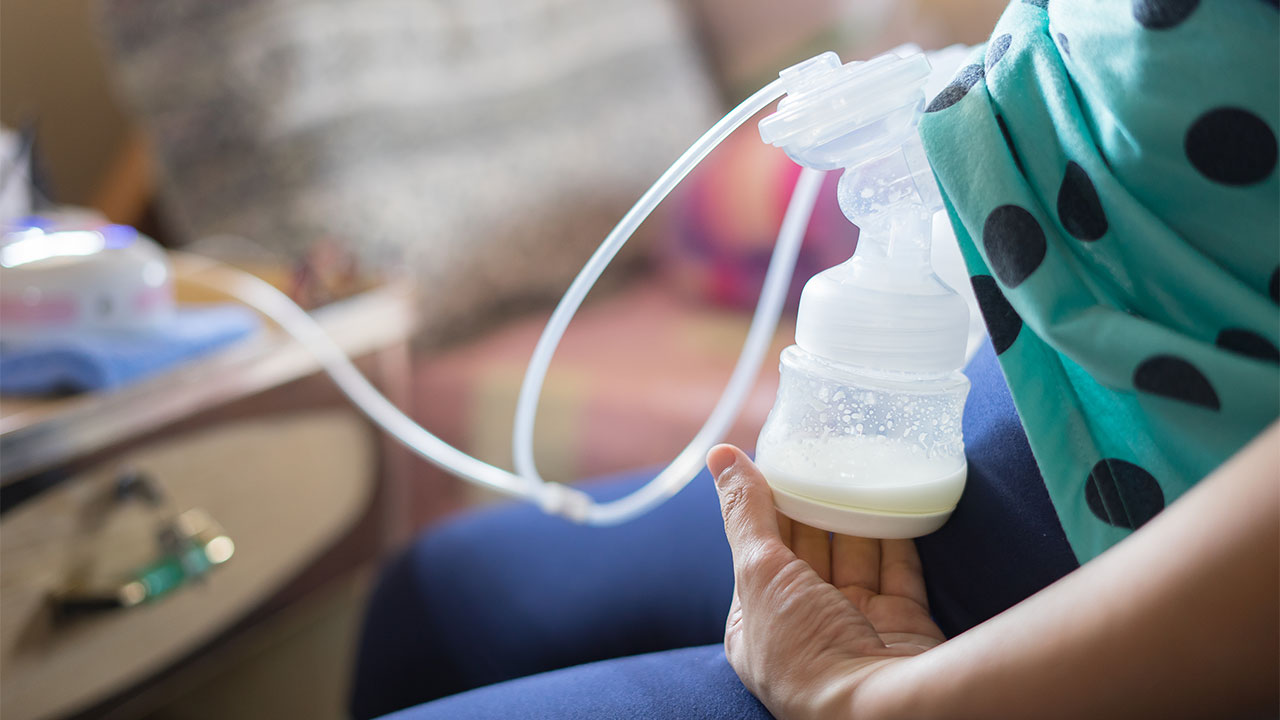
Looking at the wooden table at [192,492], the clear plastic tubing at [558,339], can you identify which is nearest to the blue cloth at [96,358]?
the wooden table at [192,492]

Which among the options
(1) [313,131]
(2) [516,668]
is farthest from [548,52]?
(2) [516,668]

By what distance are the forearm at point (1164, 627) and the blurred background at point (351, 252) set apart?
0.61 metres

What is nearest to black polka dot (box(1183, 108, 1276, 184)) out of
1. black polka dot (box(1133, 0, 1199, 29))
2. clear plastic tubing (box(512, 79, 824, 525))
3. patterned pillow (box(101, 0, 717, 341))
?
black polka dot (box(1133, 0, 1199, 29))

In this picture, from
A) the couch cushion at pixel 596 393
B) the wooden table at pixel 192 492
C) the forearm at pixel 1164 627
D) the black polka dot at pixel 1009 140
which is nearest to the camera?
the forearm at pixel 1164 627

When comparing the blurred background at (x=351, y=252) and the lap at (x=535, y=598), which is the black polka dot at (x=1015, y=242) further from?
the blurred background at (x=351, y=252)

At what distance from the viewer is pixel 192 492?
2.40ft

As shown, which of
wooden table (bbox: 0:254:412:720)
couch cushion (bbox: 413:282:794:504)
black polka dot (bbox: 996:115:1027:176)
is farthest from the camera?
couch cushion (bbox: 413:282:794:504)

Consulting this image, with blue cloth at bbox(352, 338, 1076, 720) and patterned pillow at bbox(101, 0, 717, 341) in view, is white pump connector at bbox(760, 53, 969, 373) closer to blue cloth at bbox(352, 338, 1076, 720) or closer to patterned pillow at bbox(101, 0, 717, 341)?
blue cloth at bbox(352, 338, 1076, 720)

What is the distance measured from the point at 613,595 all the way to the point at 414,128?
0.78 meters

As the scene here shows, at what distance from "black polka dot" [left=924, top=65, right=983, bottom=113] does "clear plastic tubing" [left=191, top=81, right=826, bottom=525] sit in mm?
75

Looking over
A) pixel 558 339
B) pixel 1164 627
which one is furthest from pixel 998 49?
pixel 558 339

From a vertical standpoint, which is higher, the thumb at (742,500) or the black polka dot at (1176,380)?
the black polka dot at (1176,380)

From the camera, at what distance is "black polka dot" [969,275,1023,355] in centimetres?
39

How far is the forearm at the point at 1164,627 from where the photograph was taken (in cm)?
27
